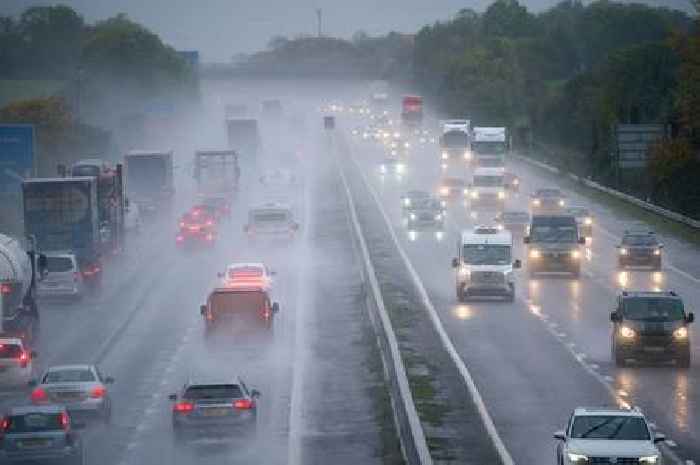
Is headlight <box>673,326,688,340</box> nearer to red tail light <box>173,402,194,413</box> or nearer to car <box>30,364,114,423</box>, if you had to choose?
car <box>30,364,114,423</box>

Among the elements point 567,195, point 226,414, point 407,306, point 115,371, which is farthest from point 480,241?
point 567,195

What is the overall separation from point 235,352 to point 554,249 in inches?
787

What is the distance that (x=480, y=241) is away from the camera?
185 feet

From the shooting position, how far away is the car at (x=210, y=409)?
30828 mm

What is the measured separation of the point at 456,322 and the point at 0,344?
1588 centimetres

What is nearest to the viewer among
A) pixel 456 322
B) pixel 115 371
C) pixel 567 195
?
pixel 115 371

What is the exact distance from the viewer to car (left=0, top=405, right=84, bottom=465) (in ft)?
90.6

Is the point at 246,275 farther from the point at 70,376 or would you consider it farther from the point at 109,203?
the point at 70,376

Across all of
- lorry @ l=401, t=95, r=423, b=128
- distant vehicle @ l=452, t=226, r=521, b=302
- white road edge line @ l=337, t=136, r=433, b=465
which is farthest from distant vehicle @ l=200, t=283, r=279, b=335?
lorry @ l=401, t=95, r=423, b=128

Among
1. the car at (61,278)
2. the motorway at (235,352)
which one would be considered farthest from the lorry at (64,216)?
the car at (61,278)

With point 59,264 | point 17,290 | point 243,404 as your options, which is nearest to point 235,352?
point 17,290

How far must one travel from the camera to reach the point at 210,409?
3073cm

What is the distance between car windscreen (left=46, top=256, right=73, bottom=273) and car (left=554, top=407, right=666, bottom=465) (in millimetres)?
35255

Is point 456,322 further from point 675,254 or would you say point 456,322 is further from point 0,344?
point 675,254
